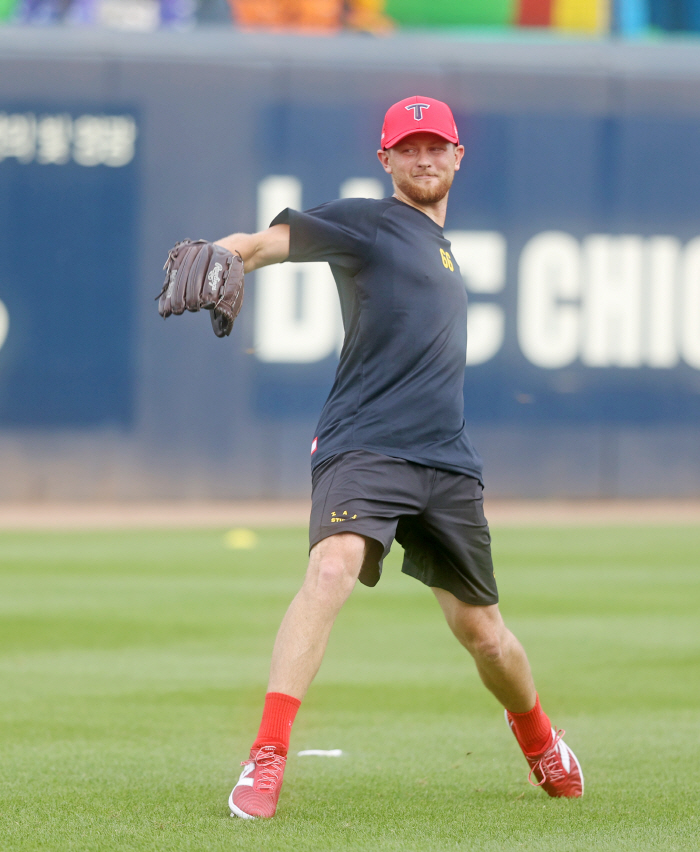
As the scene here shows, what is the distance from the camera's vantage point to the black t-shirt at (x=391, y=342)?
409cm

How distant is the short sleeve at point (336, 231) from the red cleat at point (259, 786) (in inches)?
57.5

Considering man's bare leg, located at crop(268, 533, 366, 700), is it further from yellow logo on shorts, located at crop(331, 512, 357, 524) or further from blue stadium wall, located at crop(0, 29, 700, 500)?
blue stadium wall, located at crop(0, 29, 700, 500)

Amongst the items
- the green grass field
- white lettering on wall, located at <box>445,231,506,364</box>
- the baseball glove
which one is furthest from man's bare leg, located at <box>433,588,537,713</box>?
white lettering on wall, located at <box>445,231,506,364</box>

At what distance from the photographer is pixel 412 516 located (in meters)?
4.11

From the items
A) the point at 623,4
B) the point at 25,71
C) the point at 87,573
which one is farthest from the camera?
the point at 623,4

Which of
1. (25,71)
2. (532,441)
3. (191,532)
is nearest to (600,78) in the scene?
(532,441)

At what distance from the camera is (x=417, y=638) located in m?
7.63

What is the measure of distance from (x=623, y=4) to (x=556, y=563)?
9.70 metres

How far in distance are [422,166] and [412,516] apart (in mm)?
1120

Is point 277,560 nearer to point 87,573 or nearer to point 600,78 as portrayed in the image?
point 87,573

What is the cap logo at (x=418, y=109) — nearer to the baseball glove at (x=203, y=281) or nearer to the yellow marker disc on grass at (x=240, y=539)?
the baseball glove at (x=203, y=281)

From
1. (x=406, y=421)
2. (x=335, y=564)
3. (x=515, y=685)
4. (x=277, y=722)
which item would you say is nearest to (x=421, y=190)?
(x=406, y=421)

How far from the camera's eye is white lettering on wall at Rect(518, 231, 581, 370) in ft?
55.4

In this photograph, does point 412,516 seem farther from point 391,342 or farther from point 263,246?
point 263,246
